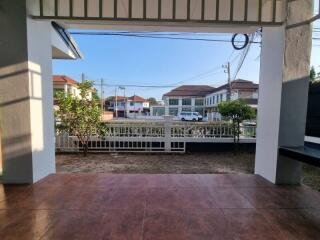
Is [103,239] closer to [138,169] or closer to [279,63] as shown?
[279,63]

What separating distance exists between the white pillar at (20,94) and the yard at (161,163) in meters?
2.79

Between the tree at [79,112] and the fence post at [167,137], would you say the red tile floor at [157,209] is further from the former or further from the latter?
the fence post at [167,137]

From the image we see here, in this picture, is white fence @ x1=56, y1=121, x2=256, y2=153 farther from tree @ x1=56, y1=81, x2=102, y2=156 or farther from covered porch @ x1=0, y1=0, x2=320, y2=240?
covered porch @ x1=0, y1=0, x2=320, y2=240

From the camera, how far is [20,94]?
8.73ft

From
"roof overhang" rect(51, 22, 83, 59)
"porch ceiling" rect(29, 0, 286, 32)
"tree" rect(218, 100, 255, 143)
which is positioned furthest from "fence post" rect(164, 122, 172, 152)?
"porch ceiling" rect(29, 0, 286, 32)

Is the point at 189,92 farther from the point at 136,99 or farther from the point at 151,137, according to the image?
the point at 151,137

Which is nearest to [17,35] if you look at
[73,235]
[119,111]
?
[73,235]

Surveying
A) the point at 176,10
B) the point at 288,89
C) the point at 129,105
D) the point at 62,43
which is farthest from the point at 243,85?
the point at 176,10

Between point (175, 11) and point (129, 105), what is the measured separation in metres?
37.8

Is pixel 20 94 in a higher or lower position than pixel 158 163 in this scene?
higher

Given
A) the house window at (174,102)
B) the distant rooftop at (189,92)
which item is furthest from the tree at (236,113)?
the house window at (174,102)

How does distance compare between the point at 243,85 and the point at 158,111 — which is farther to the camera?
the point at 158,111

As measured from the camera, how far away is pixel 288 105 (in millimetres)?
2750

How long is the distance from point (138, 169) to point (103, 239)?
4148 mm
